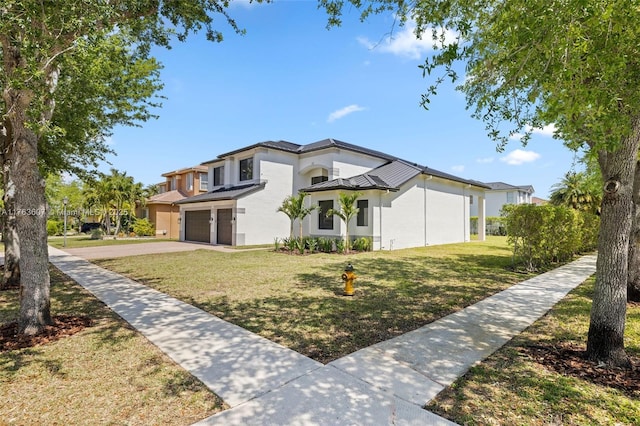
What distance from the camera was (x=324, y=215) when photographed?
20.1m

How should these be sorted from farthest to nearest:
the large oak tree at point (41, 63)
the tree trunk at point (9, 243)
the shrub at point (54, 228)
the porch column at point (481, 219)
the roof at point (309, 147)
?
the shrub at point (54, 228), the porch column at point (481, 219), the roof at point (309, 147), the tree trunk at point (9, 243), the large oak tree at point (41, 63)

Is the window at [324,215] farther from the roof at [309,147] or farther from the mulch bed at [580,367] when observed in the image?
the mulch bed at [580,367]

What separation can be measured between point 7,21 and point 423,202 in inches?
821

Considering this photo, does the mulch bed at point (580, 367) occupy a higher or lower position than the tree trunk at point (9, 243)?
lower

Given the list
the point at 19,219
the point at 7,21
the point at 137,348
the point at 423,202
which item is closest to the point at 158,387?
the point at 137,348

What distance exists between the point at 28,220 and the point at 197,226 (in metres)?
21.1

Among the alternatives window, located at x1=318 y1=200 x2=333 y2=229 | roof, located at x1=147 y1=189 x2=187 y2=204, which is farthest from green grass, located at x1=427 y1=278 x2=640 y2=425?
roof, located at x1=147 y1=189 x2=187 y2=204

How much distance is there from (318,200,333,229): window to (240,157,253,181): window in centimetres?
673

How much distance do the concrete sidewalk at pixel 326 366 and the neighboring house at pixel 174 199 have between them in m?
27.7

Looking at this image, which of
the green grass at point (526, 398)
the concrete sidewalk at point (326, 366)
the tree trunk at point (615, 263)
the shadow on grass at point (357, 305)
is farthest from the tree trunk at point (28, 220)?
the tree trunk at point (615, 263)

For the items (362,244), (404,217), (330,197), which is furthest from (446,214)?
(330,197)

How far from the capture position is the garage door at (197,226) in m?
24.4

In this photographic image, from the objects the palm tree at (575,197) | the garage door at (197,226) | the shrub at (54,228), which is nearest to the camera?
the garage door at (197,226)

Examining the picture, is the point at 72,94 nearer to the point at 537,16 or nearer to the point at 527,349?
the point at 537,16
